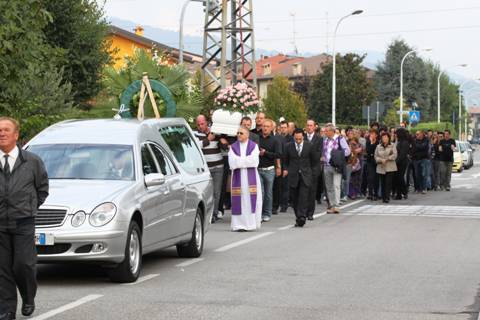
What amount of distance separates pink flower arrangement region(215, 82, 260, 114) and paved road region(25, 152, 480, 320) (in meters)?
3.44

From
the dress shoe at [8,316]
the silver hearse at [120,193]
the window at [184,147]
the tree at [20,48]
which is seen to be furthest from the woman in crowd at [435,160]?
the dress shoe at [8,316]

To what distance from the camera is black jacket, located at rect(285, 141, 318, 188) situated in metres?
20.5

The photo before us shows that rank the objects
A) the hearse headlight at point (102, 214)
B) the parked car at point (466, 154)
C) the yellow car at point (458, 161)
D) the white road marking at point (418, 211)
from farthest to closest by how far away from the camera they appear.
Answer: the parked car at point (466, 154) → the yellow car at point (458, 161) → the white road marking at point (418, 211) → the hearse headlight at point (102, 214)

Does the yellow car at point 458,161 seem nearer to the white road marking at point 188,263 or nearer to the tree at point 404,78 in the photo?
the white road marking at point 188,263

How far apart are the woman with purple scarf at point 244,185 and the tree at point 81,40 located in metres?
19.3

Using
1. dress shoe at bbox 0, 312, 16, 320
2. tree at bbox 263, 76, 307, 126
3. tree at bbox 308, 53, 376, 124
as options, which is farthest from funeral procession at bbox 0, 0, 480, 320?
tree at bbox 308, 53, 376, 124

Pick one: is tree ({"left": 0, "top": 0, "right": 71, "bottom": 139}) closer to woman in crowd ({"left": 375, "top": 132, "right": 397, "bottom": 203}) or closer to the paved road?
the paved road

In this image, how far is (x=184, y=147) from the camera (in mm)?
14859

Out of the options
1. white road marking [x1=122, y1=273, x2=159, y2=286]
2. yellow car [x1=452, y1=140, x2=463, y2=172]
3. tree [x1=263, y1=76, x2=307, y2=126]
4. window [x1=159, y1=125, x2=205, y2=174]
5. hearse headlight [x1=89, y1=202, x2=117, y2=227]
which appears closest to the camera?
hearse headlight [x1=89, y1=202, x2=117, y2=227]

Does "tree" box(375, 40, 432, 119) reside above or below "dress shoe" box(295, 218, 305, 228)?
above

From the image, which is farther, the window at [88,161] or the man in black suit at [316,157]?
the man in black suit at [316,157]

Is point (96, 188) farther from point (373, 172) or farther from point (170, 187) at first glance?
point (373, 172)

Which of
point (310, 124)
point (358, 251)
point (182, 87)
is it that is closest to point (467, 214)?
point (310, 124)

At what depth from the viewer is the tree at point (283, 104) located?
289 feet
